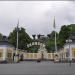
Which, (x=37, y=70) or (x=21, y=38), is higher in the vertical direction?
(x=21, y=38)

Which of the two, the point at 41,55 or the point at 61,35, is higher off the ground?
the point at 61,35

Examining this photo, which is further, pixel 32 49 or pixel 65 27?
pixel 32 49

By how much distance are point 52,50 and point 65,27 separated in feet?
25.3

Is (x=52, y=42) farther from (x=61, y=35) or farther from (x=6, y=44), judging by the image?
(x=6, y=44)

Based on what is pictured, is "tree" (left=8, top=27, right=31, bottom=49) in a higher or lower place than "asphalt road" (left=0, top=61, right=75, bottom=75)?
higher

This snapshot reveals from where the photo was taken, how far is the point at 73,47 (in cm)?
4419

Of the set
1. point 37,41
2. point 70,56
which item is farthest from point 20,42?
point 37,41

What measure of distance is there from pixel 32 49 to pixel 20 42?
937 cm

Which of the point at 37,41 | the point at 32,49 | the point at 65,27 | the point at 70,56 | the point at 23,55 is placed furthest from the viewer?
the point at 37,41

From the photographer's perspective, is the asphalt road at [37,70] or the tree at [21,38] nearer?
the asphalt road at [37,70]

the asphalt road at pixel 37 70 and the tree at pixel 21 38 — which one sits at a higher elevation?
the tree at pixel 21 38

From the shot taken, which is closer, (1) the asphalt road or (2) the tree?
(1) the asphalt road

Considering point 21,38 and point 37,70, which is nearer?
point 37,70

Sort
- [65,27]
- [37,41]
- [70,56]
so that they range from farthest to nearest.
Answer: [37,41] → [65,27] → [70,56]
